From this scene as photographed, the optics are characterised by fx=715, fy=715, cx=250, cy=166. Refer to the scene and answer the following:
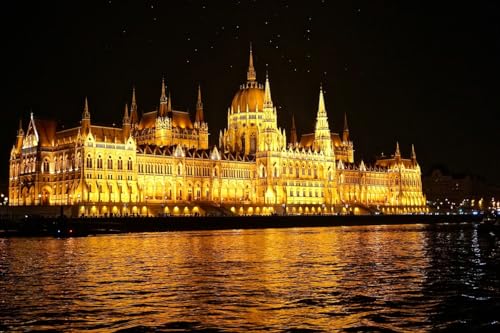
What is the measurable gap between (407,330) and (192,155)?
4474 inches

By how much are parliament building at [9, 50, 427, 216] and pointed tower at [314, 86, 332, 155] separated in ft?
0.78

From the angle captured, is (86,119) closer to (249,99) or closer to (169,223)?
(169,223)

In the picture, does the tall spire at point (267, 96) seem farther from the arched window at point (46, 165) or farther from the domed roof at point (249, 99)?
the arched window at point (46, 165)

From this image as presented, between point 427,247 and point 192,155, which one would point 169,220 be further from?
point 427,247

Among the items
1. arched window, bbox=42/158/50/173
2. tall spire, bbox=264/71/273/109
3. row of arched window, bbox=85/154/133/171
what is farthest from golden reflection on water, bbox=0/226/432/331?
tall spire, bbox=264/71/273/109

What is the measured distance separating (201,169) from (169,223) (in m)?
30.8

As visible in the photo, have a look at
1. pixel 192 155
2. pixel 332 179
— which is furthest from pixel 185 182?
pixel 332 179

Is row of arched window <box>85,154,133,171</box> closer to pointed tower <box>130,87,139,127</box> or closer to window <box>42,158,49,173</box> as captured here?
window <box>42,158,49,173</box>

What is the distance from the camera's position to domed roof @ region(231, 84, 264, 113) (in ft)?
500

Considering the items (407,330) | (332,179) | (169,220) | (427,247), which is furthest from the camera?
(332,179)

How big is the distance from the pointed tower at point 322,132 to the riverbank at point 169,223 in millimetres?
22135

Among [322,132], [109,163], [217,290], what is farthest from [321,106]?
[217,290]

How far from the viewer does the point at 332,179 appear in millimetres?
156625

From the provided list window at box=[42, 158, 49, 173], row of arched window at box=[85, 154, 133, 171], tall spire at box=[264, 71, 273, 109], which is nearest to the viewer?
row of arched window at box=[85, 154, 133, 171]
